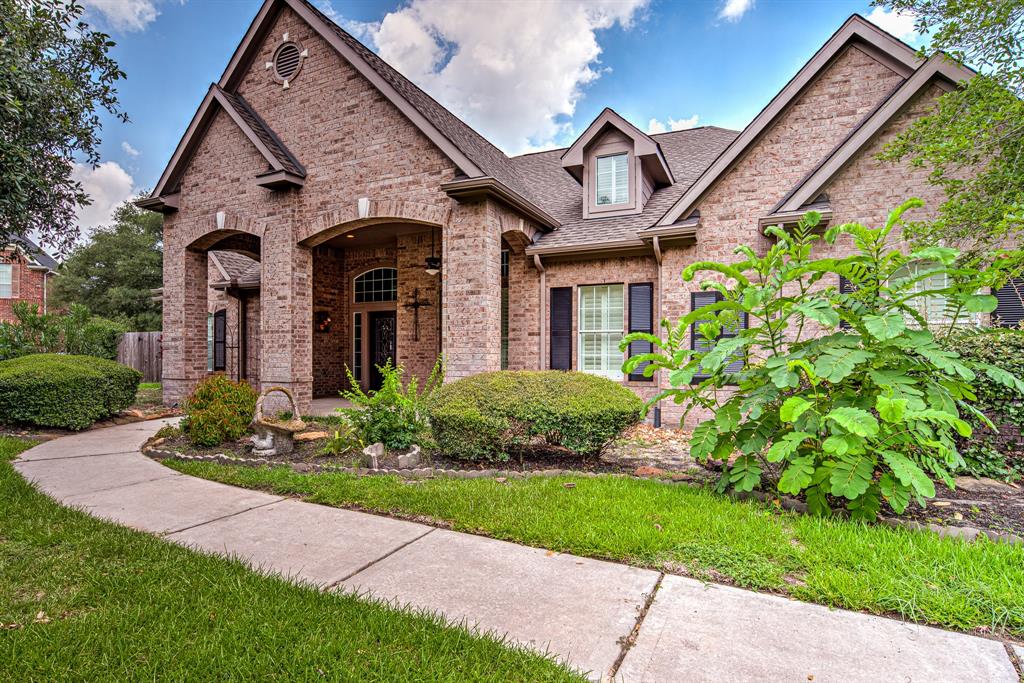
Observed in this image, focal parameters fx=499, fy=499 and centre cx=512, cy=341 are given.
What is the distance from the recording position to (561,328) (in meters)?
10.5

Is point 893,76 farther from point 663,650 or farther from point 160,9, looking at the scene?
point 160,9

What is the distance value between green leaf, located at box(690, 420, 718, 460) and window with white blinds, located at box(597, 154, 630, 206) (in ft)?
24.7

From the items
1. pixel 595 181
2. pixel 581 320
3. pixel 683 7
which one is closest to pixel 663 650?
pixel 581 320

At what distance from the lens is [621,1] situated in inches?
398

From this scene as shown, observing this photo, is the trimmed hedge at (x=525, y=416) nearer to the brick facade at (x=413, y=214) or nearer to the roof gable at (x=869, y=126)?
the brick facade at (x=413, y=214)

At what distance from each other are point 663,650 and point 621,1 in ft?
37.8

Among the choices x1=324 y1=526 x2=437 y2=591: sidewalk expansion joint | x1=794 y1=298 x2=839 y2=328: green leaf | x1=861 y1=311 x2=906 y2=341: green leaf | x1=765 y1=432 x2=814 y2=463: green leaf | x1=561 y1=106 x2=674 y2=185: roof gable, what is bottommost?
x1=324 y1=526 x2=437 y2=591: sidewalk expansion joint

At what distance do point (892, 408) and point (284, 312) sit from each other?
31.3 feet

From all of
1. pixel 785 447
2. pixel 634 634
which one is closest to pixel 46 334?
pixel 634 634

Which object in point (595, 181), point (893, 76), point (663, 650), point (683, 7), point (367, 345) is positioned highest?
point (683, 7)

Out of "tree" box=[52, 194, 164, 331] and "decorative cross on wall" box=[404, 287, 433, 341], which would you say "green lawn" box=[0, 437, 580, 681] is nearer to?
"decorative cross on wall" box=[404, 287, 433, 341]

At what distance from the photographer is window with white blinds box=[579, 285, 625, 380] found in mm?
10172

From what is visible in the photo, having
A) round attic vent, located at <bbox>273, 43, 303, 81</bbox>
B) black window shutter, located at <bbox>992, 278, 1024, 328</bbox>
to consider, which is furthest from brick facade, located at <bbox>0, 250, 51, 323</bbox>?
black window shutter, located at <bbox>992, 278, 1024, 328</bbox>

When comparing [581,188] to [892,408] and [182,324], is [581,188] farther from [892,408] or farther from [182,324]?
[892,408]
